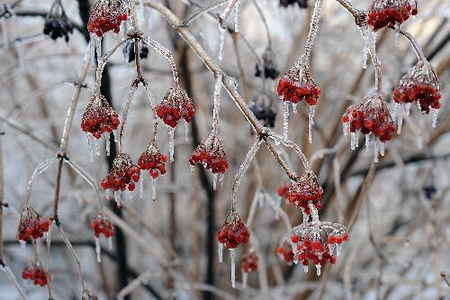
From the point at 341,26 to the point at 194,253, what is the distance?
5.63 ft

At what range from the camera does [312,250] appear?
4.15ft

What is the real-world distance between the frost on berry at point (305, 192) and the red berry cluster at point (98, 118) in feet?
1.26

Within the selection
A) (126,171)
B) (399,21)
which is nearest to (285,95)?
(399,21)

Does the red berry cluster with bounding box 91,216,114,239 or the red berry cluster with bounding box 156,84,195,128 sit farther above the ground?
the red berry cluster with bounding box 91,216,114,239

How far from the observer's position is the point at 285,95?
1258 millimetres

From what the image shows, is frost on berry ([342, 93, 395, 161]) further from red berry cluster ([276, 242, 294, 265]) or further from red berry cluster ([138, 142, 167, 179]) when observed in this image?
red berry cluster ([276, 242, 294, 265])

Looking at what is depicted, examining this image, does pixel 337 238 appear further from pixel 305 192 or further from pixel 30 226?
pixel 30 226

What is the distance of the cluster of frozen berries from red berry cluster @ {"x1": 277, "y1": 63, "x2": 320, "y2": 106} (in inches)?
5.6

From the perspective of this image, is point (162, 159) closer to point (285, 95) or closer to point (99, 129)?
point (99, 129)

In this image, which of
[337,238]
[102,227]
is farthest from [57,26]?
[337,238]

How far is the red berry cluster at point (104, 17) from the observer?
1.33 metres

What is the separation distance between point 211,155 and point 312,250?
10.4 inches

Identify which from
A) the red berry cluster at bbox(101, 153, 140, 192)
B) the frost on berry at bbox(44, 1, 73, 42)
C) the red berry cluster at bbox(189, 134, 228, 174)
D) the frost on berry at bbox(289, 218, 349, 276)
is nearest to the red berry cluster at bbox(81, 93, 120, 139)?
the red berry cluster at bbox(101, 153, 140, 192)

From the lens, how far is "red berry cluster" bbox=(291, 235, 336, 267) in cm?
126
